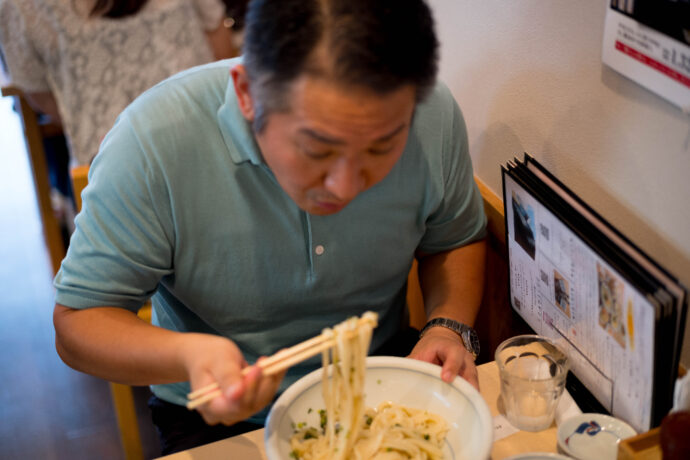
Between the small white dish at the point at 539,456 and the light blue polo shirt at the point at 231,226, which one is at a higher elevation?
the light blue polo shirt at the point at 231,226

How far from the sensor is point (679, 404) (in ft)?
3.49

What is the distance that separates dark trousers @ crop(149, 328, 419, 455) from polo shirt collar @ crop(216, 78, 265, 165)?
2.06ft

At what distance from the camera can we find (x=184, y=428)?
1.68m

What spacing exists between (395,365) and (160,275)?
49 centimetres

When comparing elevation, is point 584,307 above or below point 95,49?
below

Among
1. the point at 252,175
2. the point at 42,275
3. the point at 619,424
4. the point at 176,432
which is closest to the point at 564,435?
the point at 619,424

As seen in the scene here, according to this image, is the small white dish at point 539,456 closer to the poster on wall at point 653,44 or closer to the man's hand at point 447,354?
the man's hand at point 447,354

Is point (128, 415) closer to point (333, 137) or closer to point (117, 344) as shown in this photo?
point (117, 344)

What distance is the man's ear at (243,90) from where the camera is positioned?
3.92 feet

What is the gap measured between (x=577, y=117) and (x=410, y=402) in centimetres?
65

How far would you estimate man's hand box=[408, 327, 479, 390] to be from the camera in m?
1.33

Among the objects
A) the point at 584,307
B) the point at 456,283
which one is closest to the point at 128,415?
the point at 456,283

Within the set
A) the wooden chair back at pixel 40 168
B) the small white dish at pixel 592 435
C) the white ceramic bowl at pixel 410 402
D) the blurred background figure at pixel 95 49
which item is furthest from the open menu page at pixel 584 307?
the wooden chair back at pixel 40 168

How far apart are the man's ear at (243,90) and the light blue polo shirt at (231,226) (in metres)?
0.11
